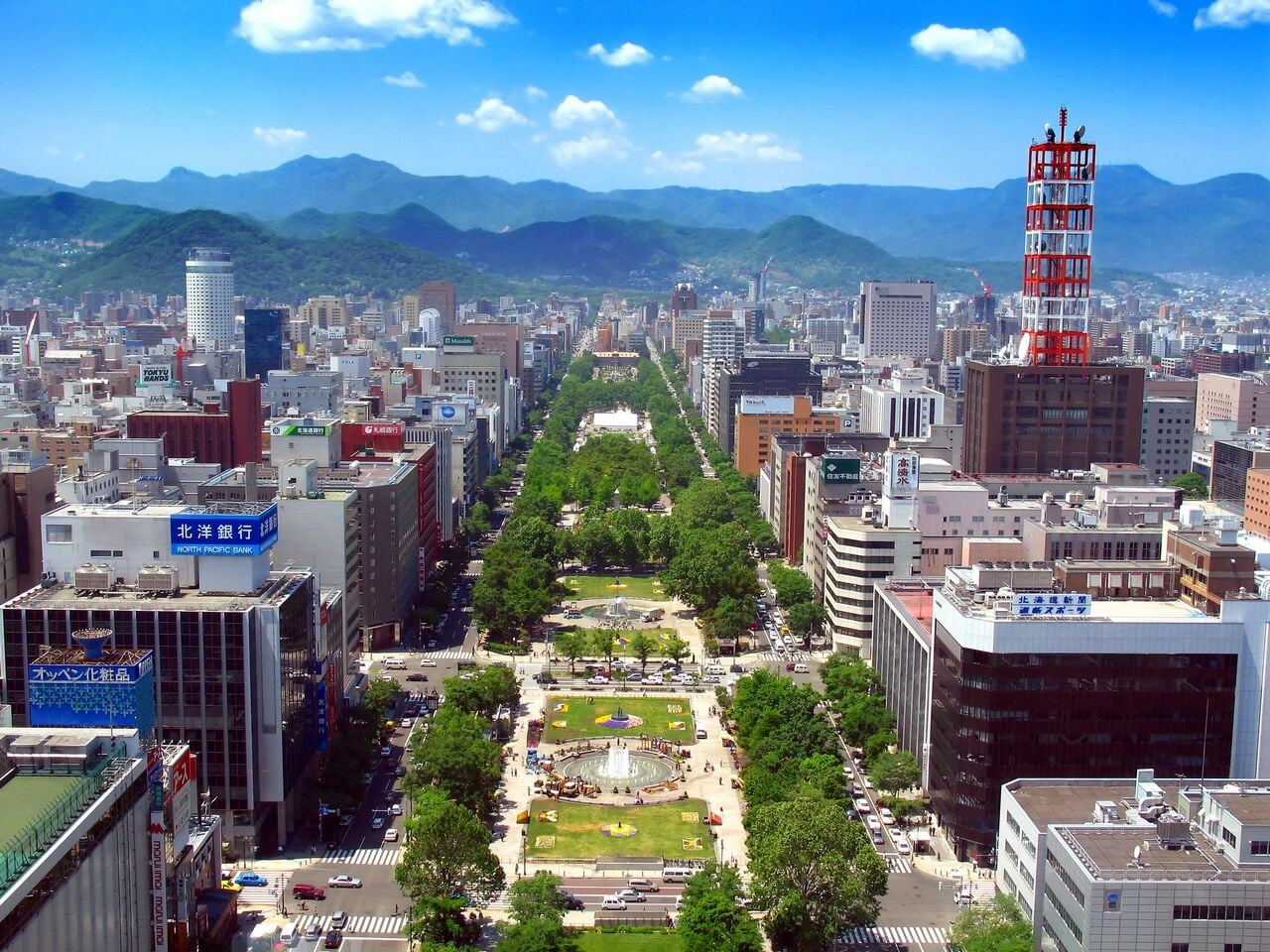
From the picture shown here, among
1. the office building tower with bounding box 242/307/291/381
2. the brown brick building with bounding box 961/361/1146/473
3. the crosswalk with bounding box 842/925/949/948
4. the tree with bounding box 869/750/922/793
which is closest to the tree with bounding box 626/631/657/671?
the tree with bounding box 869/750/922/793

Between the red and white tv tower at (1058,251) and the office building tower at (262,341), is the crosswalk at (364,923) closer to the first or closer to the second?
the red and white tv tower at (1058,251)

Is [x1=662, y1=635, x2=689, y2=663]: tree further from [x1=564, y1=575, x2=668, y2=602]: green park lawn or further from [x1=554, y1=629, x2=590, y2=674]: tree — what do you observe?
[x1=564, y1=575, x2=668, y2=602]: green park lawn

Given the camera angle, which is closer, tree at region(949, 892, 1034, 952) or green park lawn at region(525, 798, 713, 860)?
tree at region(949, 892, 1034, 952)

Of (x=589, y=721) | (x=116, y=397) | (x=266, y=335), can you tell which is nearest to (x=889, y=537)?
(x=589, y=721)

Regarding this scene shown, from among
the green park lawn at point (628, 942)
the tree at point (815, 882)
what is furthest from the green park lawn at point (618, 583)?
the tree at point (815, 882)

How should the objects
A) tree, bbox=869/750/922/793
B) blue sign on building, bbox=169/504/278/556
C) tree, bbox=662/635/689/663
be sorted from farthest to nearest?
tree, bbox=662/635/689/663 → tree, bbox=869/750/922/793 → blue sign on building, bbox=169/504/278/556

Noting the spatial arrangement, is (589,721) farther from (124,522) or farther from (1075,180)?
(1075,180)
